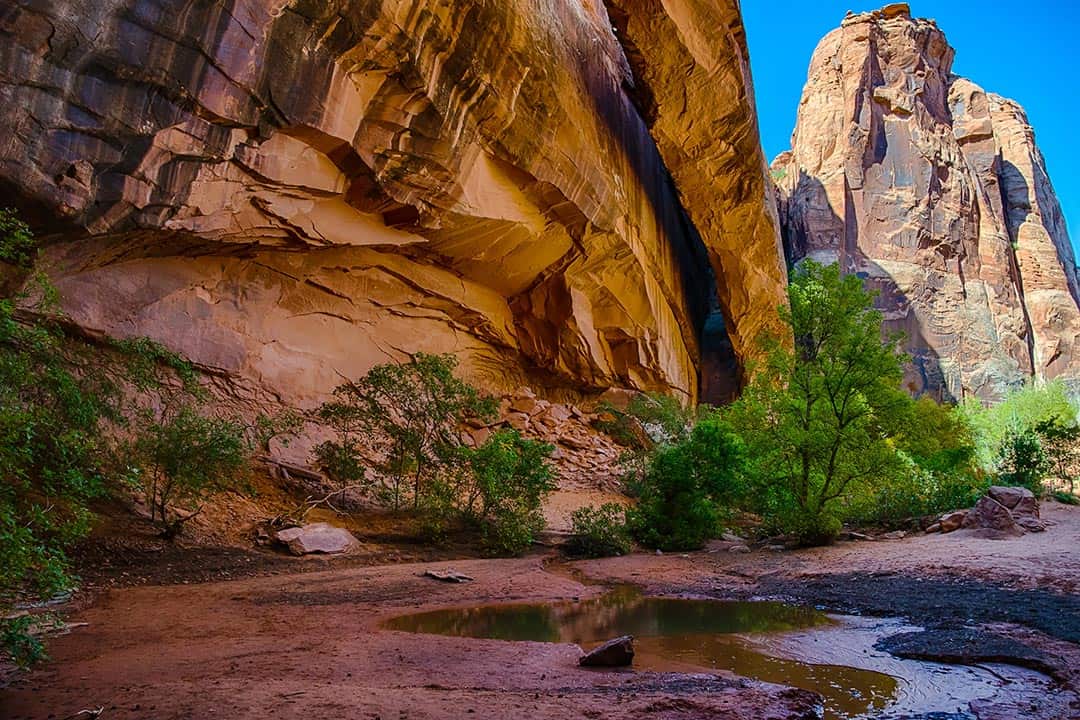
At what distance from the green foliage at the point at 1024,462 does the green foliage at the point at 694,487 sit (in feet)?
47.8

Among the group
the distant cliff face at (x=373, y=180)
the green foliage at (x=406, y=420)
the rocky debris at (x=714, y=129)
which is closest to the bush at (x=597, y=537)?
the green foliage at (x=406, y=420)

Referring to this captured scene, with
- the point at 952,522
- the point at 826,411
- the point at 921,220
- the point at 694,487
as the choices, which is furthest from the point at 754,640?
the point at 921,220

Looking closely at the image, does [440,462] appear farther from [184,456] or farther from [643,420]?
[643,420]

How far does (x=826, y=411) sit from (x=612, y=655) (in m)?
10.7

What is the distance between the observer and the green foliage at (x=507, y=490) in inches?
558

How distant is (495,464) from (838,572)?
22.8 feet

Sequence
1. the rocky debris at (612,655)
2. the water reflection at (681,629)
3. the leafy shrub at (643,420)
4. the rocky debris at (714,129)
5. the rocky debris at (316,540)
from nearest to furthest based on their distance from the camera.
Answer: the water reflection at (681,629)
the rocky debris at (612,655)
the rocky debris at (316,540)
the rocky debris at (714,129)
the leafy shrub at (643,420)

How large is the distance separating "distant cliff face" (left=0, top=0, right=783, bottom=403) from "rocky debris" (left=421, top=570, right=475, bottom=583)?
7.95m

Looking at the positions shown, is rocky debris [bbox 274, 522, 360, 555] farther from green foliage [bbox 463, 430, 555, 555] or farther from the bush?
the bush

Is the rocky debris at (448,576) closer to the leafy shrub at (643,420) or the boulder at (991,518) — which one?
the boulder at (991,518)

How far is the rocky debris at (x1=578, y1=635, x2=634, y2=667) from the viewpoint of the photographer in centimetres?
524

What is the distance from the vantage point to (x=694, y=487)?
15391mm

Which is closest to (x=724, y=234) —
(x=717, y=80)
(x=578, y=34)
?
(x=717, y=80)

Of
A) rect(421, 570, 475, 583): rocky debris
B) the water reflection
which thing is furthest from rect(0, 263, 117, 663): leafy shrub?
rect(421, 570, 475, 583): rocky debris
